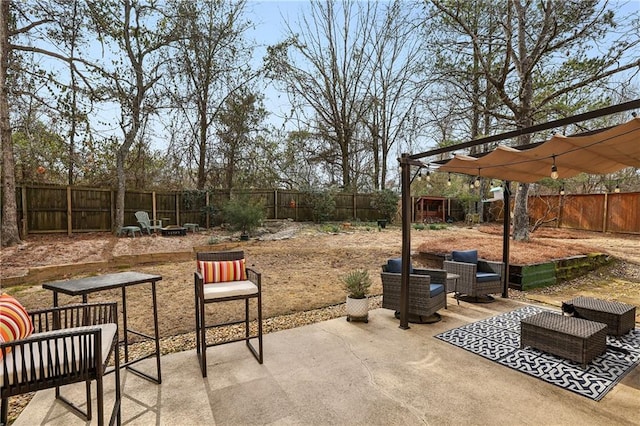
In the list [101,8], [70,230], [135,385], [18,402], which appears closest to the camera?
[18,402]

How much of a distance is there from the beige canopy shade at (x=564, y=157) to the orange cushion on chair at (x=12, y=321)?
13.0ft

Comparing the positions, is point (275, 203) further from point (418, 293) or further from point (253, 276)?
point (253, 276)

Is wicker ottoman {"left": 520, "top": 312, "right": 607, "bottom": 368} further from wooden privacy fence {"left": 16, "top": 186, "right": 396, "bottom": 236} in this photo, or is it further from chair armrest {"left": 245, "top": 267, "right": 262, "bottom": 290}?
wooden privacy fence {"left": 16, "top": 186, "right": 396, "bottom": 236}

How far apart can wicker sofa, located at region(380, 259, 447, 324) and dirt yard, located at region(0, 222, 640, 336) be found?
1.04 meters

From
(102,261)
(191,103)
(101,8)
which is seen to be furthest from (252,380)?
(191,103)

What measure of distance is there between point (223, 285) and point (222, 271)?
17 cm

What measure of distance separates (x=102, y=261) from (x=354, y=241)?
6.67 metres

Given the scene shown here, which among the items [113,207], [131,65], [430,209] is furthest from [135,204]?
[430,209]

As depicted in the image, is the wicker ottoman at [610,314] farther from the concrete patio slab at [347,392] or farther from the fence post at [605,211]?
the fence post at [605,211]

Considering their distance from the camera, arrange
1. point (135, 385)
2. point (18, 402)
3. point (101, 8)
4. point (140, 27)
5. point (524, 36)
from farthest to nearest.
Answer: point (140, 27) < point (101, 8) < point (524, 36) < point (135, 385) < point (18, 402)

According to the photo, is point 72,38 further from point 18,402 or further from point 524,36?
point 524,36

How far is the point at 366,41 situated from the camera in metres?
17.1

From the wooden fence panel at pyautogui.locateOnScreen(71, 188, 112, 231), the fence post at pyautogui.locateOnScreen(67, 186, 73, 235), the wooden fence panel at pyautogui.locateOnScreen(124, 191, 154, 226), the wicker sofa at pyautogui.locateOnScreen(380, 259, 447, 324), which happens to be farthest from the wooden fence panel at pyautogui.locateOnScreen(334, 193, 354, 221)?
the wicker sofa at pyautogui.locateOnScreen(380, 259, 447, 324)

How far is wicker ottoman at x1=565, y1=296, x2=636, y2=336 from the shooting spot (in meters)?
3.23
